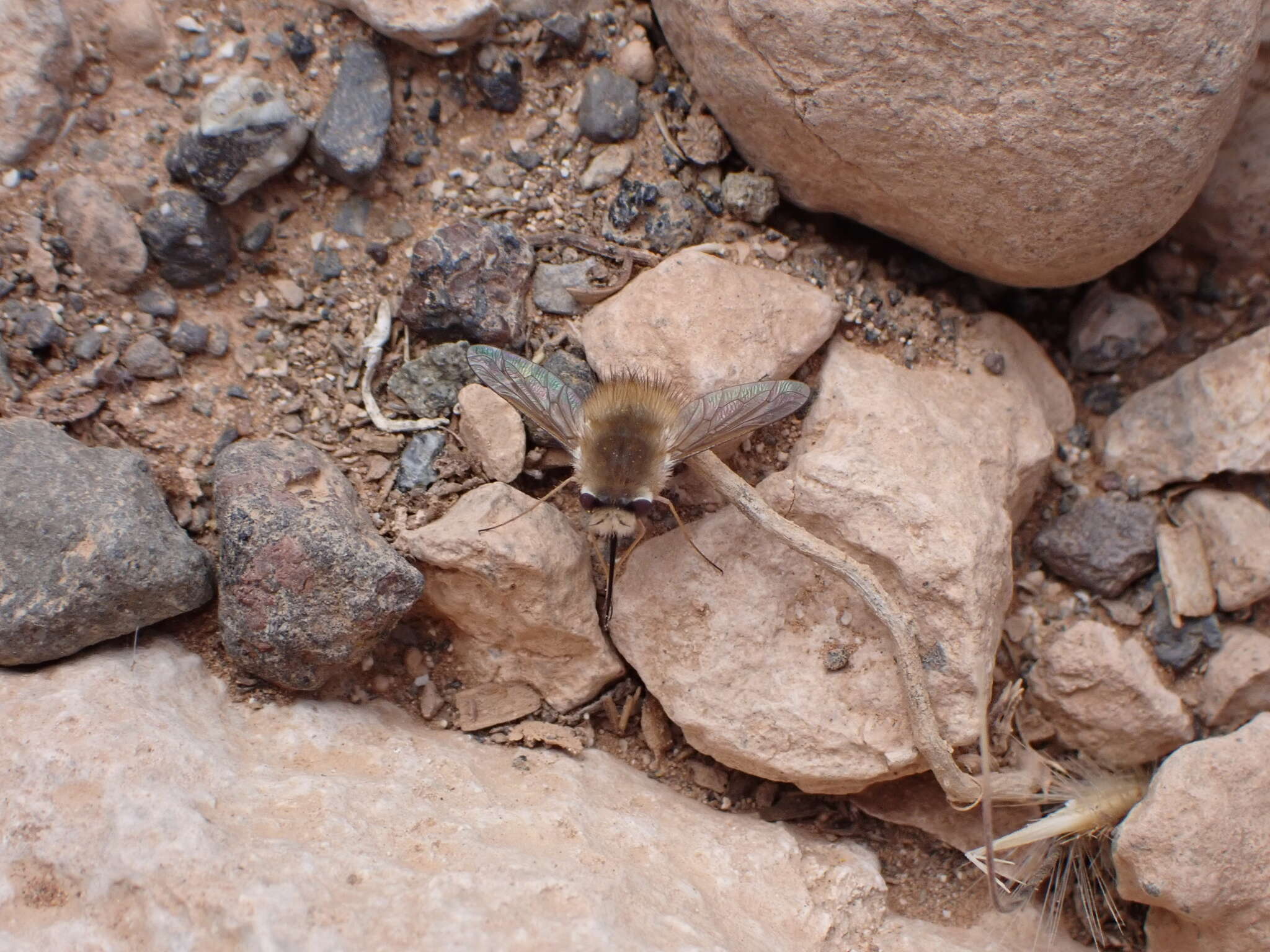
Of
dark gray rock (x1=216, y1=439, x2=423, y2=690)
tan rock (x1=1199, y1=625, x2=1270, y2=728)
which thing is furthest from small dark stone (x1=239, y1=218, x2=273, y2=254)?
tan rock (x1=1199, y1=625, x2=1270, y2=728)

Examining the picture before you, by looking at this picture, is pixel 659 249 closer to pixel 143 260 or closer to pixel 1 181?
pixel 143 260

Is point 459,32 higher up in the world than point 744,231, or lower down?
higher up

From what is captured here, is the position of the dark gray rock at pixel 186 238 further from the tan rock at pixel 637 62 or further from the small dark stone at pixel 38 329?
the tan rock at pixel 637 62

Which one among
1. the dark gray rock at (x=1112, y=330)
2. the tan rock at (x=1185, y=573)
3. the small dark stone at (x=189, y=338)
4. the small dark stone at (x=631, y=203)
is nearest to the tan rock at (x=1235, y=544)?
the tan rock at (x=1185, y=573)

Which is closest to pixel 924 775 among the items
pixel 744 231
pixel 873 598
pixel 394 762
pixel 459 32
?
pixel 873 598

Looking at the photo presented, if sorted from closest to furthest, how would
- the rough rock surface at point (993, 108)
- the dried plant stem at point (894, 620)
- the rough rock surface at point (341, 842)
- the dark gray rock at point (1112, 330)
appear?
1. the rough rock surface at point (341, 842)
2. the rough rock surface at point (993, 108)
3. the dried plant stem at point (894, 620)
4. the dark gray rock at point (1112, 330)

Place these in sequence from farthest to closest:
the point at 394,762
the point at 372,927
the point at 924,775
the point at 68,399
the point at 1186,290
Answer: the point at 1186,290 → the point at 924,775 → the point at 68,399 → the point at 394,762 → the point at 372,927

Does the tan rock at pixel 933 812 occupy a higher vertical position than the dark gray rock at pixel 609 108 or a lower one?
lower
